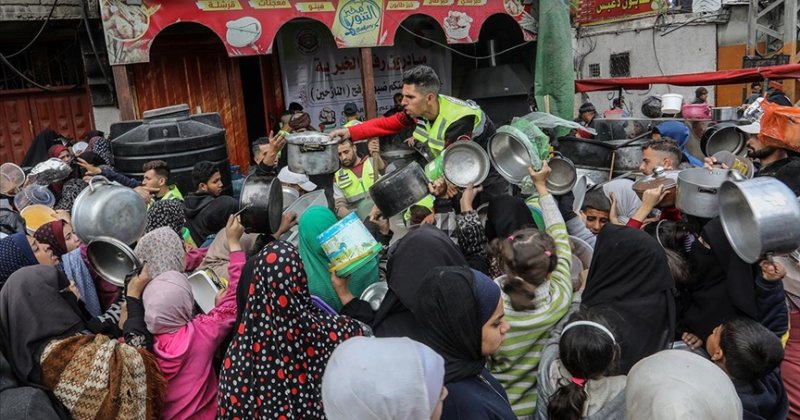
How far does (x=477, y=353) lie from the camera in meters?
1.86

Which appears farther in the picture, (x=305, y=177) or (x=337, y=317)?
(x=305, y=177)

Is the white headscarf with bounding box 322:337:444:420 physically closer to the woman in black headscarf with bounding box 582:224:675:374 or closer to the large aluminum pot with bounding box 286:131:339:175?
the woman in black headscarf with bounding box 582:224:675:374

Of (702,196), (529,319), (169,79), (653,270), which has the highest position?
(169,79)

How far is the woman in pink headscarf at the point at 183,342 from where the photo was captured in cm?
Answer: 257

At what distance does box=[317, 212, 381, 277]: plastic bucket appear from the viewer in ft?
8.76

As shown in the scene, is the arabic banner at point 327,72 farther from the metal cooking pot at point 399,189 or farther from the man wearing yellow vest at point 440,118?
the metal cooking pot at point 399,189

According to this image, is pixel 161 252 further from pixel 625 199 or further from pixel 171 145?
pixel 171 145

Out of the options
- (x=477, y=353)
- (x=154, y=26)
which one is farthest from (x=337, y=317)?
(x=154, y=26)

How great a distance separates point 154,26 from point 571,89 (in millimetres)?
5466

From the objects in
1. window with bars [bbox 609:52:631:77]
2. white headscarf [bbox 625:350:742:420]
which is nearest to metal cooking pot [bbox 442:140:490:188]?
white headscarf [bbox 625:350:742:420]

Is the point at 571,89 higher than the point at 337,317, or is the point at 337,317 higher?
the point at 571,89

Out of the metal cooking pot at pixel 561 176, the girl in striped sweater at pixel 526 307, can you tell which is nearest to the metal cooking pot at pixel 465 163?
the metal cooking pot at pixel 561 176

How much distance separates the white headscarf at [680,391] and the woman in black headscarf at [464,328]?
39 centimetres

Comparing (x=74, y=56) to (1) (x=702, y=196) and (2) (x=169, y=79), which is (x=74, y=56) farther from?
(1) (x=702, y=196)
